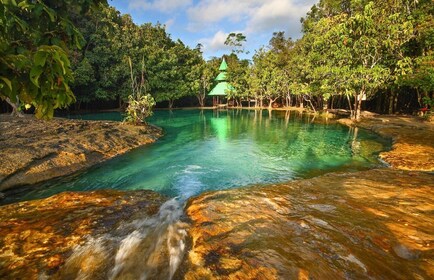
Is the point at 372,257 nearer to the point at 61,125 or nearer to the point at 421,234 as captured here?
the point at 421,234

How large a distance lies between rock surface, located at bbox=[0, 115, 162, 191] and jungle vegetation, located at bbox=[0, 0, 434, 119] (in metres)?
2.01

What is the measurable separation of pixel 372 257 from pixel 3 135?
16769mm

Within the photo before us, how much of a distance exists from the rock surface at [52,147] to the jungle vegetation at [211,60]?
2014mm

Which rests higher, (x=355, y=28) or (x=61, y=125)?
(x=355, y=28)

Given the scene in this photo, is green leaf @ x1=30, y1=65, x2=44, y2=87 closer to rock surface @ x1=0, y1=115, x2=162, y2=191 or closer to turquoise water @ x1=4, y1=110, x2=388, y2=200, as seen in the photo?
turquoise water @ x1=4, y1=110, x2=388, y2=200

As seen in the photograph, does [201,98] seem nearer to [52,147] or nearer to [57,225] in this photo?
[52,147]

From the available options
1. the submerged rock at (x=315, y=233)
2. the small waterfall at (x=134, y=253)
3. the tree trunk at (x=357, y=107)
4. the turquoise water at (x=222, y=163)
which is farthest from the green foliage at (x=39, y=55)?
the tree trunk at (x=357, y=107)

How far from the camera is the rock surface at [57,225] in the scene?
3.82m

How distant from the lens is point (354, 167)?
10688mm

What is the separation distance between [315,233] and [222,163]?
8.30m

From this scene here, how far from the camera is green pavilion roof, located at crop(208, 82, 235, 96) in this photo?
4645cm

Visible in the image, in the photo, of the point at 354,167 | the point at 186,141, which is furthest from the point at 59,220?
the point at 186,141

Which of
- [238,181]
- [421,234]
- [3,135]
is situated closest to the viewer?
[421,234]

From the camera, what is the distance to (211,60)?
191 ft
